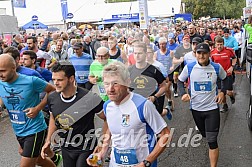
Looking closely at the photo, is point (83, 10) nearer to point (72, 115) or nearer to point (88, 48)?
point (88, 48)

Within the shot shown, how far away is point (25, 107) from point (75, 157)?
2.85 ft

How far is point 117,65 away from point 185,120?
4.63 meters

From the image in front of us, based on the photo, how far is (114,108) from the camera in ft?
9.71

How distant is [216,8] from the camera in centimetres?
5453

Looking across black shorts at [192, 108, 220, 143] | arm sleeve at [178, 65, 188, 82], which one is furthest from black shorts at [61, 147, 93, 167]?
arm sleeve at [178, 65, 188, 82]

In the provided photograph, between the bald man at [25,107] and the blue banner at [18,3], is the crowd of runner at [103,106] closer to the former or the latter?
the bald man at [25,107]

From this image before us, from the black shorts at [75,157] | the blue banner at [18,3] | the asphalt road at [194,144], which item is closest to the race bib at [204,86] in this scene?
the asphalt road at [194,144]

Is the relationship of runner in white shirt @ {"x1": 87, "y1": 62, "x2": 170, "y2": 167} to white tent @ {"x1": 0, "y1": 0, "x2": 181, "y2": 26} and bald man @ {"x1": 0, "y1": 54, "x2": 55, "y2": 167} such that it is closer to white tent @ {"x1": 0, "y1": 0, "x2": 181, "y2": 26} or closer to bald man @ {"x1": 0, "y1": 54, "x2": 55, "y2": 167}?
bald man @ {"x1": 0, "y1": 54, "x2": 55, "y2": 167}

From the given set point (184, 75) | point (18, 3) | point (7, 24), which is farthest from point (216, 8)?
point (184, 75)

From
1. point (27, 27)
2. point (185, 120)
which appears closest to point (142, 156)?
point (185, 120)

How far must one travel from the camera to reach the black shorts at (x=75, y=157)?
352cm

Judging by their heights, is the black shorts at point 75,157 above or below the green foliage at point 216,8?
below

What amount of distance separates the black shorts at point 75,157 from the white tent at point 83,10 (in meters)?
29.3

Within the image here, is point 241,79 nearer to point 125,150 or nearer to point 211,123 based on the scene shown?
point 211,123
